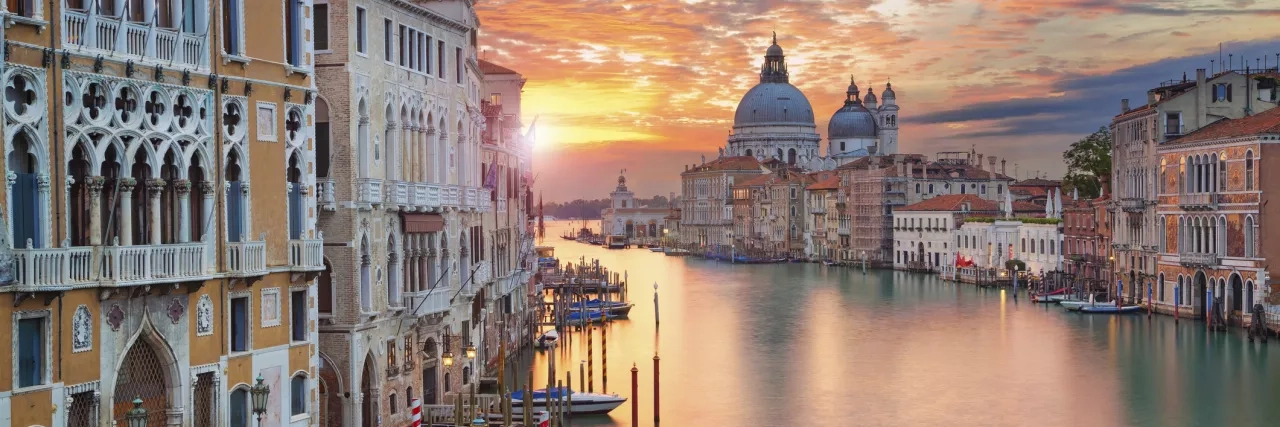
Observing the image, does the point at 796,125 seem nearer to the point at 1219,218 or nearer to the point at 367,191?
the point at 1219,218

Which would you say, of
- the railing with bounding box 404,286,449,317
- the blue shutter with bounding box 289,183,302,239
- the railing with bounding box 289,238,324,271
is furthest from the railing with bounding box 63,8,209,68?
the railing with bounding box 404,286,449,317

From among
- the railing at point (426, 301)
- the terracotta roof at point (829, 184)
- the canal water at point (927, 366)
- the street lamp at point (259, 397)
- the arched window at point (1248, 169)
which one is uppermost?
the terracotta roof at point (829, 184)

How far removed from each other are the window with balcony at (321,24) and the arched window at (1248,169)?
21.7 m

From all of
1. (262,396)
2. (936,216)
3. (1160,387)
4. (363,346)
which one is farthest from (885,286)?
(262,396)

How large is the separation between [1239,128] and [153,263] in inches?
1019

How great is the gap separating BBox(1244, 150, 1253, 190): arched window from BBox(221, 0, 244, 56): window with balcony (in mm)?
23783

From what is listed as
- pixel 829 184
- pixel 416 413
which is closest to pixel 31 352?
pixel 416 413

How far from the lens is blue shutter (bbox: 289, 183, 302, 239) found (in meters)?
12.6

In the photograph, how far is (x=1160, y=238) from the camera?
34.2m

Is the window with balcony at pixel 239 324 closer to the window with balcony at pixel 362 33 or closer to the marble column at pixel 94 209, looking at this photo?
the marble column at pixel 94 209

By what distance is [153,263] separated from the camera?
10.4 meters

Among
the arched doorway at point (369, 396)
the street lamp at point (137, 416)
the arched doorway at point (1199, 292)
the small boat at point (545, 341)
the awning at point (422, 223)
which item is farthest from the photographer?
the arched doorway at point (1199, 292)

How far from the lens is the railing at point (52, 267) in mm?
9305

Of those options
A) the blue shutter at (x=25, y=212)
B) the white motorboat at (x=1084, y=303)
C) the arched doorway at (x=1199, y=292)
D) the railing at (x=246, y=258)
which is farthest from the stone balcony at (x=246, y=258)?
the white motorboat at (x=1084, y=303)
